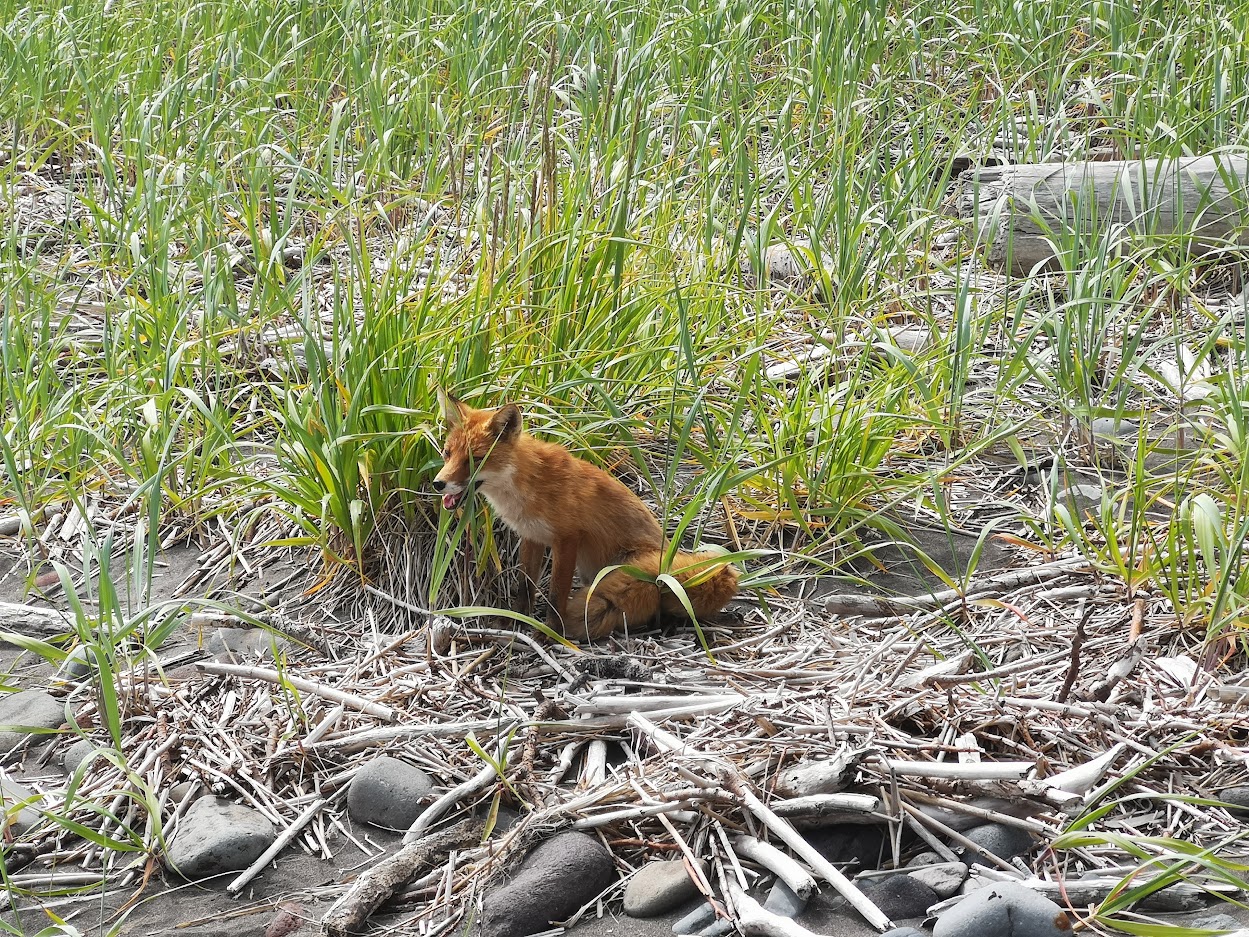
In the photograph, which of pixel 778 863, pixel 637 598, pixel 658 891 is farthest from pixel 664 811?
pixel 637 598

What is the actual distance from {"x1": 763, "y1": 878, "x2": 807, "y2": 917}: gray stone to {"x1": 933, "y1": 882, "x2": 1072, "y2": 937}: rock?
27 cm

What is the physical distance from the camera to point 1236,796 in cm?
272

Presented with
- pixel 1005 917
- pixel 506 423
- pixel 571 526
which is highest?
Result: pixel 506 423

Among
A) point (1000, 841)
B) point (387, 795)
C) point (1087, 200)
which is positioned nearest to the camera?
point (1000, 841)

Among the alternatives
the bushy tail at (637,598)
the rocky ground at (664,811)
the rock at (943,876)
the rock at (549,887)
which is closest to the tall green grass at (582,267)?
the bushy tail at (637,598)

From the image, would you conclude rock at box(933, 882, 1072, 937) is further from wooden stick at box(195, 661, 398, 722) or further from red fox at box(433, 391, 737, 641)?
wooden stick at box(195, 661, 398, 722)

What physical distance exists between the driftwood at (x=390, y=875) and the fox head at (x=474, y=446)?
85 cm

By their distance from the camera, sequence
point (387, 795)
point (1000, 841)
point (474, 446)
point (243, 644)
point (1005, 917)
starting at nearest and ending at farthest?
point (1005, 917) < point (1000, 841) < point (387, 795) < point (474, 446) < point (243, 644)

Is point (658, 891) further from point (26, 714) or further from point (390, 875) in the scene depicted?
point (26, 714)

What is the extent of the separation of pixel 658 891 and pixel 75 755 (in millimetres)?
1577

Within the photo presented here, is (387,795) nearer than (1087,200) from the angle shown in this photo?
Yes

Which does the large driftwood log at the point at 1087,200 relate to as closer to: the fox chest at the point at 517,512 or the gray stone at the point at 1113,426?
the gray stone at the point at 1113,426

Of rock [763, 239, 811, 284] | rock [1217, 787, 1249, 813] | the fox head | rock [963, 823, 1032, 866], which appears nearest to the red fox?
the fox head

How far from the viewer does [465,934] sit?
253cm
